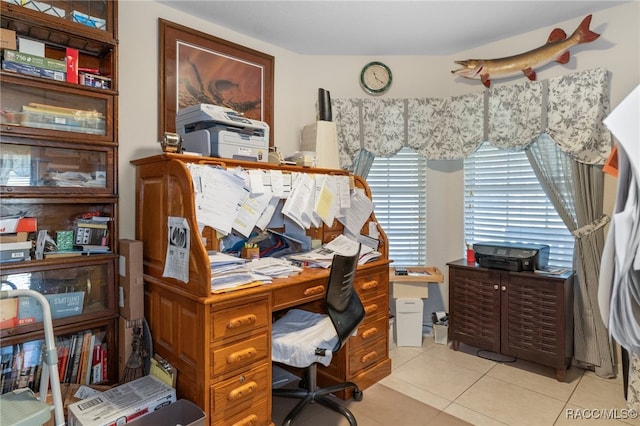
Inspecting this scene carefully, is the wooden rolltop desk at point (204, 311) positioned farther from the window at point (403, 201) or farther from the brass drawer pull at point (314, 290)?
the window at point (403, 201)

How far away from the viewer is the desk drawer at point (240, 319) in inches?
65.0

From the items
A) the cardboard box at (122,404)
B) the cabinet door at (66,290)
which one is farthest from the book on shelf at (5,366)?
the cardboard box at (122,404)

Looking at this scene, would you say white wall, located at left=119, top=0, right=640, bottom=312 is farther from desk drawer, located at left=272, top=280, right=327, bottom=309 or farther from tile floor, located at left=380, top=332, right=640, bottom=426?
desk drawer, located at left=272, top=280, right=327, bottom=309

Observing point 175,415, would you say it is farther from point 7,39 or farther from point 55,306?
point 7,39

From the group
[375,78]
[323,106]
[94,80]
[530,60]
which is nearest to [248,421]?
[94,80]

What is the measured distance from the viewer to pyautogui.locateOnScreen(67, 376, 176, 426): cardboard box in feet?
5.23

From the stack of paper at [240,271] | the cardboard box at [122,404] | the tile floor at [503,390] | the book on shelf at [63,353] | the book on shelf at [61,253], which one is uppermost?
the book on shelf at [61,253]

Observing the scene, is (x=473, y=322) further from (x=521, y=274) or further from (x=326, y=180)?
(x=326, y=180)

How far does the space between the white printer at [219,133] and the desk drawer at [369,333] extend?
4.24 feet

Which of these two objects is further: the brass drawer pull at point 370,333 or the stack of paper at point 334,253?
the brass drawer pull at point 370,333

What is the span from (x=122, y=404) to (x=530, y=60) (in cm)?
Result: 352

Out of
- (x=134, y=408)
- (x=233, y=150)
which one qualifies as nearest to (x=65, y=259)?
(x=134, y=408)

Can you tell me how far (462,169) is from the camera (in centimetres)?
337

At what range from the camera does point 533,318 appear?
8.59 ft
